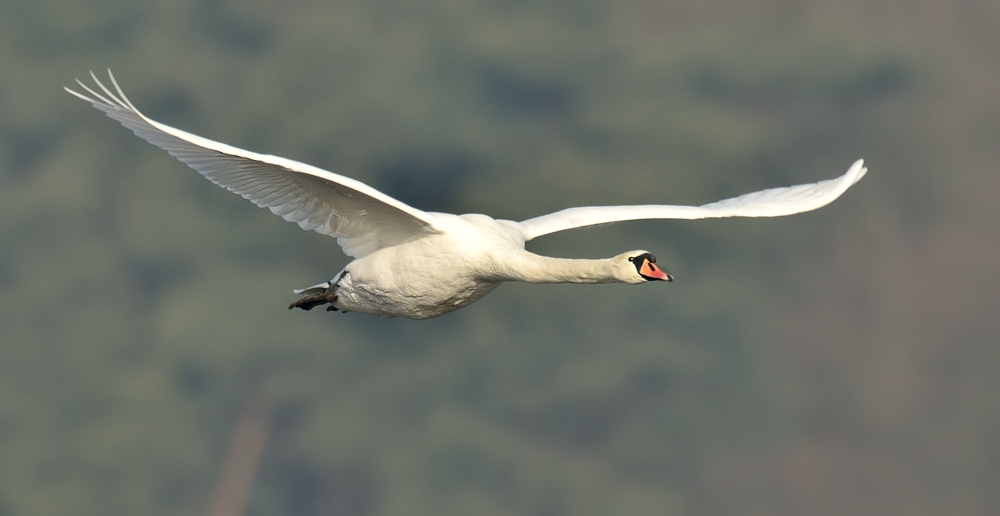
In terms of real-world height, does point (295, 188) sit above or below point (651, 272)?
above

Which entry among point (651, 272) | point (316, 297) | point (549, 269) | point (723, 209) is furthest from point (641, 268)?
point (316, 297)

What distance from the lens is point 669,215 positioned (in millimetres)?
14953

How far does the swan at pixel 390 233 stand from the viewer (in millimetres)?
12180

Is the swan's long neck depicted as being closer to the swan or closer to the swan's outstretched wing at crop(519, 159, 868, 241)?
the swan

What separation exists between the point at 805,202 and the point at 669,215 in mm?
2053

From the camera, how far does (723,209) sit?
15.1 metres

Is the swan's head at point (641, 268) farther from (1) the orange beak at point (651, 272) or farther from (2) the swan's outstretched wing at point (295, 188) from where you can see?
(2) the swan's outstretched wing at point (295, 188)

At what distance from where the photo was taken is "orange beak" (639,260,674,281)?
11.4 m

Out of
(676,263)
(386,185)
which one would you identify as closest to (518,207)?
(386,185)

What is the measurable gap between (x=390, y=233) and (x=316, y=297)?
171 centimetres

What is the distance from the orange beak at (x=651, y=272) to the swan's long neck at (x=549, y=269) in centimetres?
55

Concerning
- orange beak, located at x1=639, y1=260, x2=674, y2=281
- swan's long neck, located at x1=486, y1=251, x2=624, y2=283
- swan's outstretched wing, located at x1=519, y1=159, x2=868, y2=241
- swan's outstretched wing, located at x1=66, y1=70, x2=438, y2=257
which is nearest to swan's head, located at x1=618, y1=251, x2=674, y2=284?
orange beak, located at x1=639, y1=260, x2=674, y2=281

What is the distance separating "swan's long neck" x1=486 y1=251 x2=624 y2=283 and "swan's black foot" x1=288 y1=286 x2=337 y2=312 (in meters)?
2.82

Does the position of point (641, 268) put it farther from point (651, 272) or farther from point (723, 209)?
point (723, 209)
